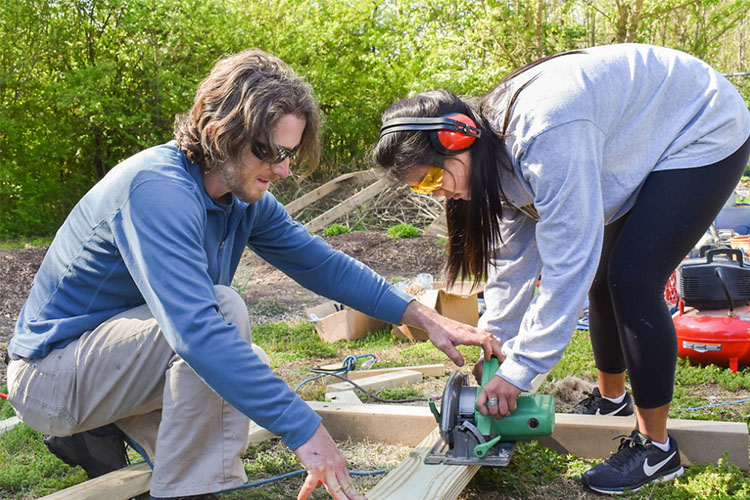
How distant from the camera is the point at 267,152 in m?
2.14

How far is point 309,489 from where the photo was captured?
176 cm

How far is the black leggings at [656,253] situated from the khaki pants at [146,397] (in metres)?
1.25

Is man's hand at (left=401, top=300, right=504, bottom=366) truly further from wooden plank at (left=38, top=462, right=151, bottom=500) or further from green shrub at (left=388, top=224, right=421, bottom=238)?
green shrub at (left=388, top=224, right=421, bottom=238)

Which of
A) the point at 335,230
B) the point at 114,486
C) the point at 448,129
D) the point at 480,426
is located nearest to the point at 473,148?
the point at 448,129

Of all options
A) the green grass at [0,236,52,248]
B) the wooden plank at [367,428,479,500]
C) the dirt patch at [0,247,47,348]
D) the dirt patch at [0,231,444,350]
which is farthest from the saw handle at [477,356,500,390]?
the green grass at [0,236,52,248]

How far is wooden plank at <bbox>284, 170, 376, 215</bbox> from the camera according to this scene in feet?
35.2

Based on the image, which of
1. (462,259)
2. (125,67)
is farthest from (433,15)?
(462,259)

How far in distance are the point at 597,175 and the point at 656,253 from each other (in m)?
0.43

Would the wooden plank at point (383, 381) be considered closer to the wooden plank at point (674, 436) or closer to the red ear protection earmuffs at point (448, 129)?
the wooden plank at point (674, 436)

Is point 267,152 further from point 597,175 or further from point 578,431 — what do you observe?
point 578,431

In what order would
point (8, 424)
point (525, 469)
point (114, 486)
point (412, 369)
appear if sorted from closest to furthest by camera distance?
point (114, 486)
point (525, 469)
point (8, 424)
point (412, 369)

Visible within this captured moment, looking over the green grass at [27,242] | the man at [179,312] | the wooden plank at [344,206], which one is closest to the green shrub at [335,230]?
the wooden plank at [344,206]

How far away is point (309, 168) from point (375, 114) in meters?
10.5

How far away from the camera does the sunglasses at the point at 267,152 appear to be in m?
2.12
